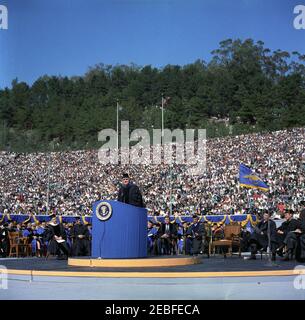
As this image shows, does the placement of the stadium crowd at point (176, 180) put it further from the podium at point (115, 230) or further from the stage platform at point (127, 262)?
the podium at point (115, 230)

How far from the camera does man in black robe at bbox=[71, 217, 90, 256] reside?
1850 cm

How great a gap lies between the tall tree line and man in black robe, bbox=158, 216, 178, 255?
41630 mm

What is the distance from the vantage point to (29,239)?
20.5 metres

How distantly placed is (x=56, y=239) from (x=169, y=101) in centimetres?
5765

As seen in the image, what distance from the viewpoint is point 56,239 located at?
663 inches

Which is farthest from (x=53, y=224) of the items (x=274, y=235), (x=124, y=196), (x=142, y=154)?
(x=142, y=154)

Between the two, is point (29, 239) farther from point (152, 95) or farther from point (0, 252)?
point (152, 95)

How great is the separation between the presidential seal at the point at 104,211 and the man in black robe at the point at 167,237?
6010mm

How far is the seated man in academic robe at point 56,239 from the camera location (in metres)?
16.9

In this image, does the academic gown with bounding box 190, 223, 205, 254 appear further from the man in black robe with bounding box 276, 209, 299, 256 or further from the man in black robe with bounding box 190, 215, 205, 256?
the man in black robe with bounding box 276, 209, 299, 256

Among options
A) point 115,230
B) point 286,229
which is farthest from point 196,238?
point 115,230

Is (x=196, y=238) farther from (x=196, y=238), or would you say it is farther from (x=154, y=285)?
(x=154, y=285)

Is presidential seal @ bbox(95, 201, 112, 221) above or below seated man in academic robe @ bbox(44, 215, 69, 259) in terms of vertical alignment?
above

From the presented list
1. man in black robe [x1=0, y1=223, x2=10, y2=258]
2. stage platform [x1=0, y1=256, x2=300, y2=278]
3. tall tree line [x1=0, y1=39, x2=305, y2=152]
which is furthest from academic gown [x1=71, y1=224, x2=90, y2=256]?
tall tree line [x1=0, y1=39, x2=305, y2=152]
